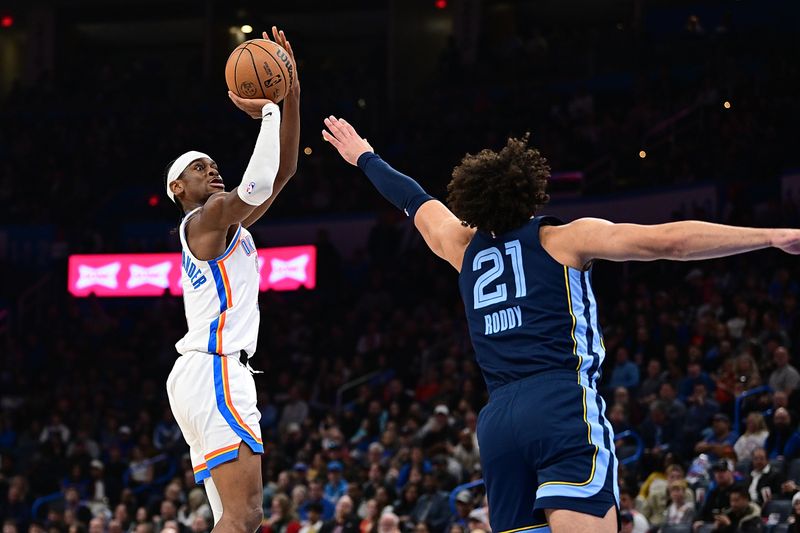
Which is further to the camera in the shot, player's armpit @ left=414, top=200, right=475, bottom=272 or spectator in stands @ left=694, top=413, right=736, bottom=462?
spectator in stands @ left=694, top=413, right=736, bottom=462

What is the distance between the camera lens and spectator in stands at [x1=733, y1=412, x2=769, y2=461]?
474 inches

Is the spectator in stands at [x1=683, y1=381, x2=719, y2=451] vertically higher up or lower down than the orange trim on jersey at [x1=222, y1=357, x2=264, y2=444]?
lower down

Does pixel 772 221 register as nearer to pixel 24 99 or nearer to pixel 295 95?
pixel 295 95

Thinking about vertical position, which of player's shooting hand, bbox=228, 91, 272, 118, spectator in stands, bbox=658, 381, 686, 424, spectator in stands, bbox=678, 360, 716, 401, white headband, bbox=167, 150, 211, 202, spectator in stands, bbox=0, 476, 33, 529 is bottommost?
spectator in stands, bbox=0, 476, 33, 529

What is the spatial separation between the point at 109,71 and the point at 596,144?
44.5ft

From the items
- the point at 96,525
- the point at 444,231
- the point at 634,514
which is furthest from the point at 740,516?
the point at 96,525

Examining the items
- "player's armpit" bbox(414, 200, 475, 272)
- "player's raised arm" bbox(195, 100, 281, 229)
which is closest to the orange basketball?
"player's raised arm" bbox(195, 100, 281, 229)

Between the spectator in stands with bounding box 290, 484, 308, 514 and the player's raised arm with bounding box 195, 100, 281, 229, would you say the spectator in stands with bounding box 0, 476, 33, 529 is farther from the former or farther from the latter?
the player's raised arm with bounding box 195, 100, 281, 229

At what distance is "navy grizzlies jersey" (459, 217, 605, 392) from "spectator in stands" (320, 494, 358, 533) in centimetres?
954

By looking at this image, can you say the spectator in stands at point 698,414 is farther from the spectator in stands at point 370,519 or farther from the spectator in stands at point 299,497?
the spectator in stands at point 299,497

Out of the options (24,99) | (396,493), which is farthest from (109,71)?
(396,493)

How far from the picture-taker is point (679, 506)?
1161 centimetres

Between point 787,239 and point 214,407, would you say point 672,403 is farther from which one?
point 787,239

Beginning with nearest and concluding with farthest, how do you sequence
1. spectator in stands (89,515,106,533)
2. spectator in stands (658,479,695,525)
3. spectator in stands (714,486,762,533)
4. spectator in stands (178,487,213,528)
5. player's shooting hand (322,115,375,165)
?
player's shooting hand (322,115,375,165)
spectator in stands (714,486,762,533)
spectator in stands (658,479,695,525)
spectator in stands (89,515,106,533)
spectator in stands (178,487,213,528)
